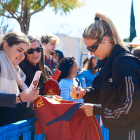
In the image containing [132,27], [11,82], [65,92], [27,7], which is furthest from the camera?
[132,27]

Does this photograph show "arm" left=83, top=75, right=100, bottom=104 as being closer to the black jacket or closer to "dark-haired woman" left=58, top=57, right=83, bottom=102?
the black jacket

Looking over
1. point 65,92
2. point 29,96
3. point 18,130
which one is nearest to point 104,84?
point 29,96

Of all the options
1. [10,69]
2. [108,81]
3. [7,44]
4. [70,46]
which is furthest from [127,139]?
[70,46]

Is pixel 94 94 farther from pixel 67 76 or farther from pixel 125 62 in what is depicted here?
pixel 67 76

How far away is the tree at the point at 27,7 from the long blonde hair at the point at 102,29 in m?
12.7

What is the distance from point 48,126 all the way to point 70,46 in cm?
860

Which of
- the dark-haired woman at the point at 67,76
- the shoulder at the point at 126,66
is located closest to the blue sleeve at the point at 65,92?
the dark-haired woman at the point at 67,76

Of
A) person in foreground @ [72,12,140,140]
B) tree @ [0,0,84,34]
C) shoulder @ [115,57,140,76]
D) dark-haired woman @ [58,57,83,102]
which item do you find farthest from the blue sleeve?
tree @ [0,0,84,34]

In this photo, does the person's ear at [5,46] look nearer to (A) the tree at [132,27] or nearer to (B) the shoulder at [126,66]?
(B) the shoulder at [126,66]

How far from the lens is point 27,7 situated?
564 inches

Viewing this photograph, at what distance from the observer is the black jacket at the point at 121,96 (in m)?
1.49

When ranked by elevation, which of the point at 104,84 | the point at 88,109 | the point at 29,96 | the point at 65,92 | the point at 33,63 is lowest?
the point at 65,92

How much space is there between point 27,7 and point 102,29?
1377cm

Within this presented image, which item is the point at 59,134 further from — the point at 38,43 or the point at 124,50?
the point at 38,43
